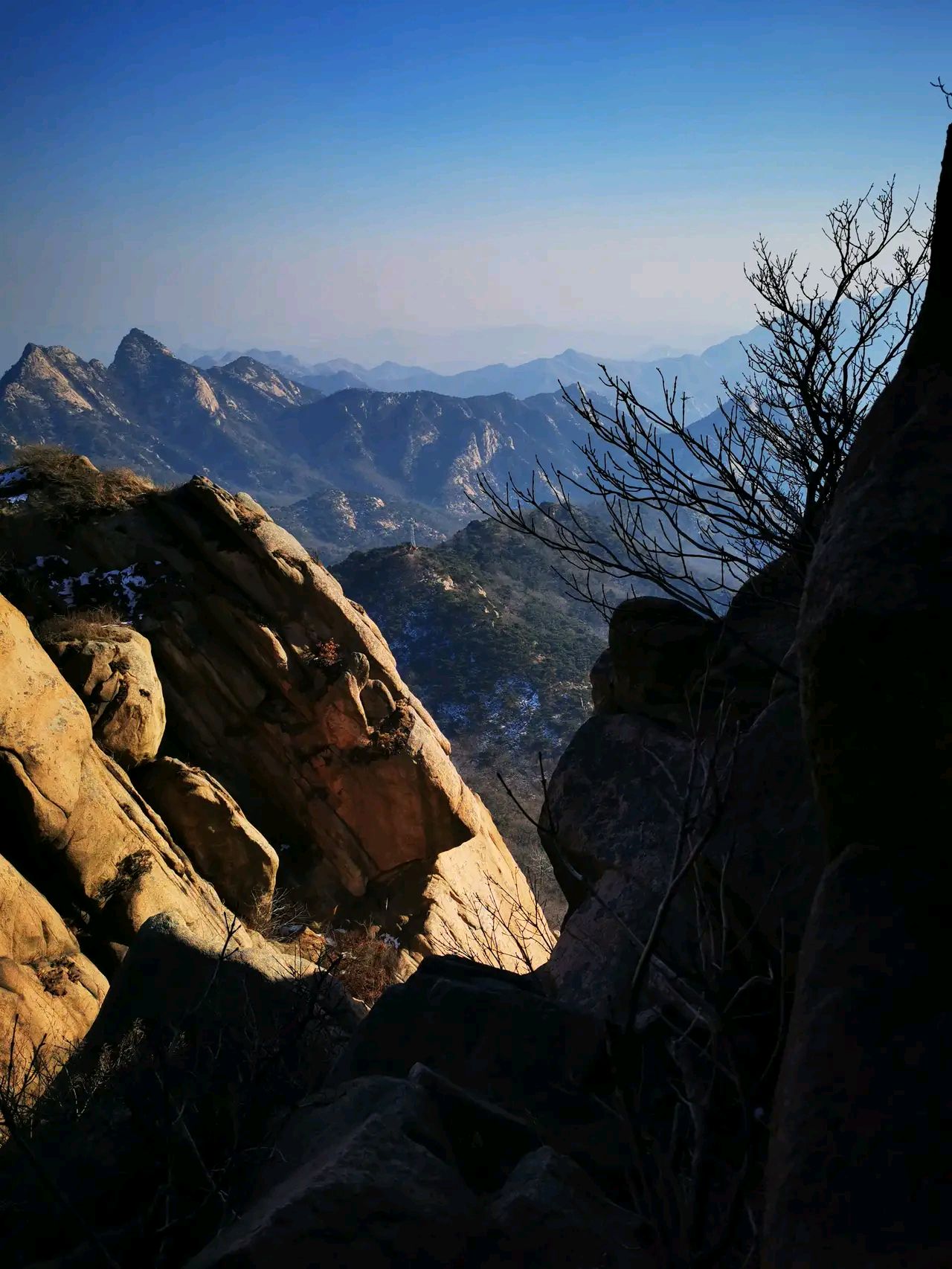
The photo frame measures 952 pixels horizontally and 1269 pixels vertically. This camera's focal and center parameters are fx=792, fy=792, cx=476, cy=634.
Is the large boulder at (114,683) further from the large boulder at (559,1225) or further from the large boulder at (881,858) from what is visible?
the large boulder at (881,858)

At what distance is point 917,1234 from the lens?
2375 millimetres

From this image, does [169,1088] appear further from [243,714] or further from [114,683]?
[243,714]

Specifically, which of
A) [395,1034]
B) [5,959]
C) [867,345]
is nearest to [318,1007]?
[395,1034]

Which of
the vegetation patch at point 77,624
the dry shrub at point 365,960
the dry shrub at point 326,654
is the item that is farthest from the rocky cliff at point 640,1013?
the dry shrub at point 326,654

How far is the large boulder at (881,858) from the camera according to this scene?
8.33 feet

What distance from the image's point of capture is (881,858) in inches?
128

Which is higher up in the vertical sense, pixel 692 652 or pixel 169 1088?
pixel 169 1088

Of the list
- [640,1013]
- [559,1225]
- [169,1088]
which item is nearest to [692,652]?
[640,1013]

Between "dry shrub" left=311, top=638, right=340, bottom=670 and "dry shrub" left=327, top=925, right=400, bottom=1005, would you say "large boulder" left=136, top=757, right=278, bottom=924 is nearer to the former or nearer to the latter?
"dry shrub" left=327, top=925, right=400, bottom=1005

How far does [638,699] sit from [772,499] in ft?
9.28

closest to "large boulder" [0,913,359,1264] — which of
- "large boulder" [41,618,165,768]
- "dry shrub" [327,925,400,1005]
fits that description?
"large boulder" [41,618,165,768]

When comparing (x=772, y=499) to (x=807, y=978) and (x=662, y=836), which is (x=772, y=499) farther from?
(x=807, y=978)

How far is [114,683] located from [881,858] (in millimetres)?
16472

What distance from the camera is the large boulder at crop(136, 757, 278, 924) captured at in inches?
688
